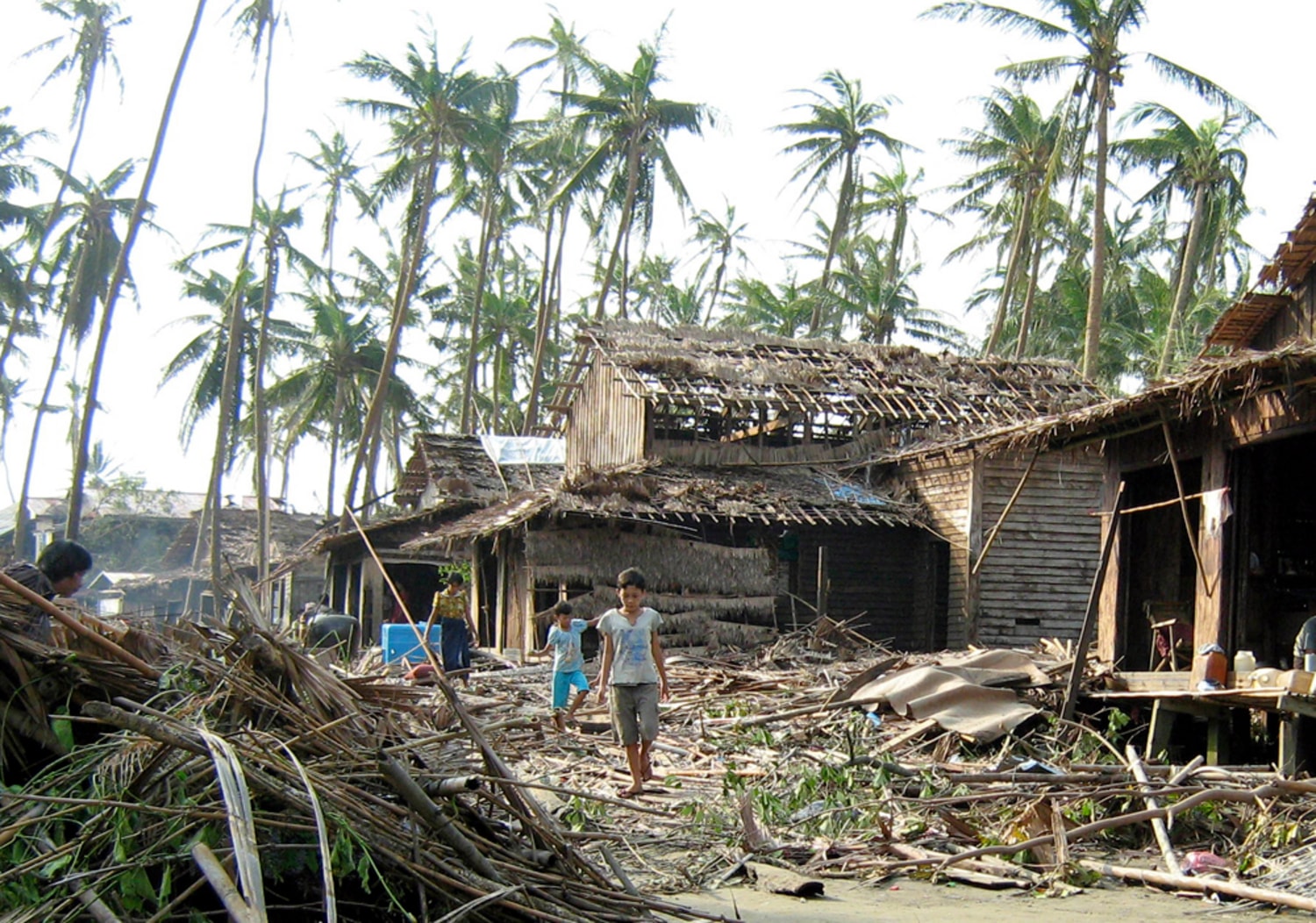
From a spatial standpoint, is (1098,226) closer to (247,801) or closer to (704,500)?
(704,500)

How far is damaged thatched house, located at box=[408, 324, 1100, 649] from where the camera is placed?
18.7m

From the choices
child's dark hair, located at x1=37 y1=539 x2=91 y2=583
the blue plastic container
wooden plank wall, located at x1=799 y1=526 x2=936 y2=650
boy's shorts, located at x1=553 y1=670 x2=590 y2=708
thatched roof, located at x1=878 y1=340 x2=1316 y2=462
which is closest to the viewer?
child's dark hair, located at x1=37 y1=539 x2=91 y2=583

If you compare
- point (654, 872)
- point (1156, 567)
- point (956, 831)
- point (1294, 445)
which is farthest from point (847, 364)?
point (654, 872)

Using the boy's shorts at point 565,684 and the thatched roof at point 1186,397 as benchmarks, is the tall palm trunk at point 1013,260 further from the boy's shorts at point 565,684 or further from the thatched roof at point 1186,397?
the boy's shorts at point 565,684

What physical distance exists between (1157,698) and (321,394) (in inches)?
1175

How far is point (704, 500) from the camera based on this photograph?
18.8 meters

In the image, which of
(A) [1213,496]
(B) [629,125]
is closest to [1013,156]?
(B) [629,125]

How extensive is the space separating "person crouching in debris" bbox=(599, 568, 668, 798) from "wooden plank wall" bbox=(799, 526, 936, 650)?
1146 centimetres

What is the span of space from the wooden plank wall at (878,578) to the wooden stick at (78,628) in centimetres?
1616

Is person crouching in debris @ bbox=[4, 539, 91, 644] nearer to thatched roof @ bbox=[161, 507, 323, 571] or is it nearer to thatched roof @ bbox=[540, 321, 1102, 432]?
thatched roof @ bbox=[540, 321, 1102, 432]

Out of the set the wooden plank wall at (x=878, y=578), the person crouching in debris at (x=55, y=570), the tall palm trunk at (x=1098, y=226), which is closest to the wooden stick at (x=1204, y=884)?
the person crouching in debris at (x=55, y=570)

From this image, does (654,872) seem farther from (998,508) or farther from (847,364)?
(847,364)

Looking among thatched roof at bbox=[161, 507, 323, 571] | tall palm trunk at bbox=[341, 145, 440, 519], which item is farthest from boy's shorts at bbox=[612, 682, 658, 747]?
thatched roof at bbox=[161, 507, 323, 571]

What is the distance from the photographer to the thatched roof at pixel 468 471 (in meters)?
25.4
